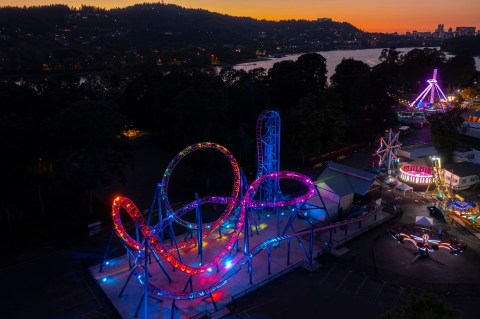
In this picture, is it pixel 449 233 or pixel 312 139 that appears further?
pixel 312 139

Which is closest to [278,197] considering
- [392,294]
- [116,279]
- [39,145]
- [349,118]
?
[392,294]

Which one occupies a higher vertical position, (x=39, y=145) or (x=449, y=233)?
(x=39, y=145)

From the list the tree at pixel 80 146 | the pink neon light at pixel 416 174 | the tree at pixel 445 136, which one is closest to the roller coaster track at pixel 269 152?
the tree at pixel 80 146

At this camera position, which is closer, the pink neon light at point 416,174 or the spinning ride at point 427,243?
the spinning ride at point 427,243

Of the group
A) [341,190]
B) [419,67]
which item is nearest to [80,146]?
[341,190]

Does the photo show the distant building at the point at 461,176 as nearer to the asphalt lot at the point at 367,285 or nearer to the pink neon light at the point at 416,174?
the pink neon light at the point at 416,174

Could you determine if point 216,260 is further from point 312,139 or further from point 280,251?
point 312,139
